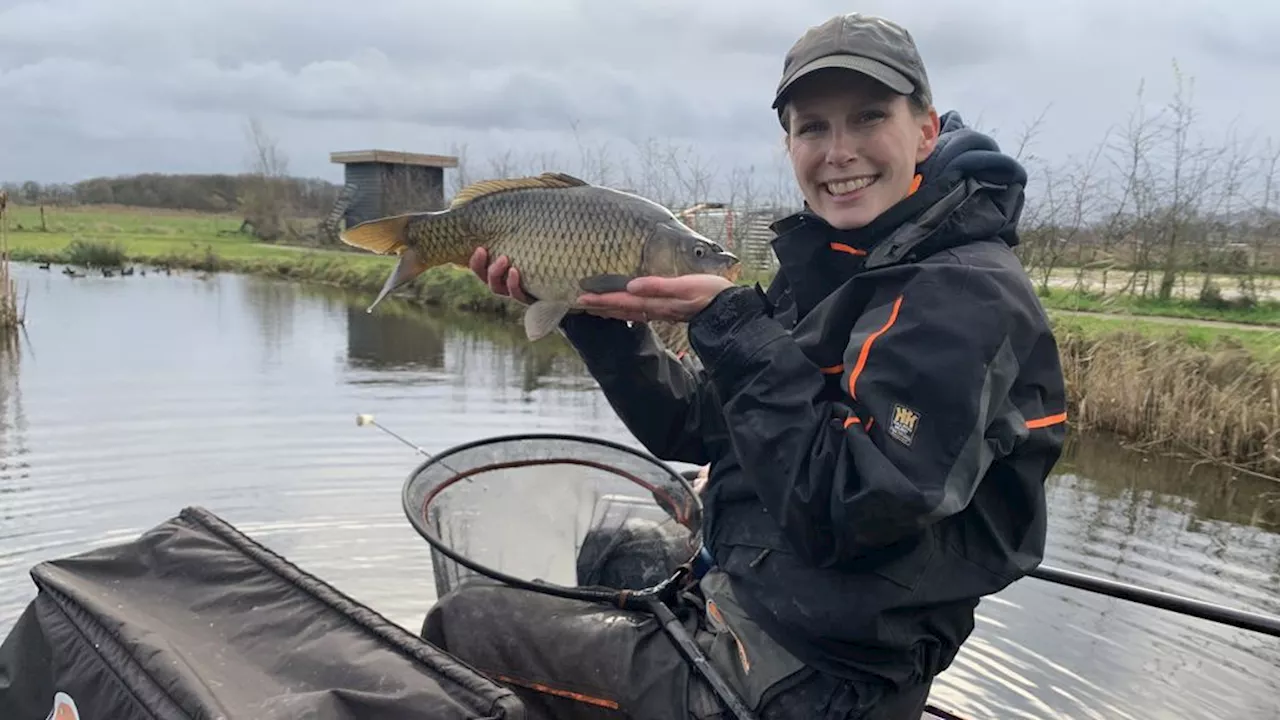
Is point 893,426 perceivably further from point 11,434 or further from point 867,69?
point 11,434

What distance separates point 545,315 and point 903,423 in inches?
44.8

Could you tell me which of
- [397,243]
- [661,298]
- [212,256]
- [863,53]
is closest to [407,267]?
[397,243]

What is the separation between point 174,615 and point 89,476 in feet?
18.9

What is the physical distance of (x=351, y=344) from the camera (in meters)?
14.3

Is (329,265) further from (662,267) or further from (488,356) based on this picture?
(662,267)

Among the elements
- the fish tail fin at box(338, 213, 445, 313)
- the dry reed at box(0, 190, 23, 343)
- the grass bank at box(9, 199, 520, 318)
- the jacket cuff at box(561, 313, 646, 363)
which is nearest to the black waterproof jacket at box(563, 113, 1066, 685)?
the jacket cuff at box(561, 313, 646, 363)

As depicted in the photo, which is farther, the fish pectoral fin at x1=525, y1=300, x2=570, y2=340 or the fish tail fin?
the fish tail fin

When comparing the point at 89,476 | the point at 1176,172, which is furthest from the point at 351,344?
the point at 1176,172

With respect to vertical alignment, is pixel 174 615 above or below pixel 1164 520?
above

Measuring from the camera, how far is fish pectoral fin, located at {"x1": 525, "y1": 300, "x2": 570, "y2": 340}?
2.40 m

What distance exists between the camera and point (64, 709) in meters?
1.70

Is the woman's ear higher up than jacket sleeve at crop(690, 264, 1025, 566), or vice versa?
the woman's ear

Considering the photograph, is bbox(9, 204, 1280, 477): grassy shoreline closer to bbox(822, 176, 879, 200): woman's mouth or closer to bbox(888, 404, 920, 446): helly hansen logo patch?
bbox(822, 176, 879, 200): woman's mouth

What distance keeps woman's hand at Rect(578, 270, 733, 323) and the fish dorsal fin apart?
37cm
